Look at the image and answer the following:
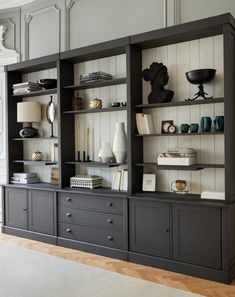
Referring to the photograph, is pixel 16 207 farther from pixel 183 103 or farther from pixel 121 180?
pixel 183 103

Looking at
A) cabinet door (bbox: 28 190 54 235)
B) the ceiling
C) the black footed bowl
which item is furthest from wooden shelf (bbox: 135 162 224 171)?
the ceiling

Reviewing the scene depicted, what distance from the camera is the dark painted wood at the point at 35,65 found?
4570mm

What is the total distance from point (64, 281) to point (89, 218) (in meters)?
→ 1.00

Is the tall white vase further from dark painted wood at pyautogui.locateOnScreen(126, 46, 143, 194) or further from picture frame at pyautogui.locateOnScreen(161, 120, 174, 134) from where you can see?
picture frame at pyautogui.locateOnScreen(161, 120, 174, 134)

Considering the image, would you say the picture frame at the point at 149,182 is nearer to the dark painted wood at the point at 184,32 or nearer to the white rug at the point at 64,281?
the white rug at the point at 64,281

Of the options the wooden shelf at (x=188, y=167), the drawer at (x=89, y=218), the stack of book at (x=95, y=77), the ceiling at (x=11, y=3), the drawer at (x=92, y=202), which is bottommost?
the drawer at (x=89, y=218)

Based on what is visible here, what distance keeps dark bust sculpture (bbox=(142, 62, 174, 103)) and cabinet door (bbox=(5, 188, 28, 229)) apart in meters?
2.39

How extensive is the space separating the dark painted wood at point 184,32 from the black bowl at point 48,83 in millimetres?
1451

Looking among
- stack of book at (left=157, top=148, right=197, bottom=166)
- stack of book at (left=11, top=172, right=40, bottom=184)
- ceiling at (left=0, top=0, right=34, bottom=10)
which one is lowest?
stack of book at (left=11, top=172, right=40, bottom=184)

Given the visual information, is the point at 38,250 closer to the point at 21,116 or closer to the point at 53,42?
the point at 21,116

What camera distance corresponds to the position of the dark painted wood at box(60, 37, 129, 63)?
3910 mm

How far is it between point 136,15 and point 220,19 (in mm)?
1315

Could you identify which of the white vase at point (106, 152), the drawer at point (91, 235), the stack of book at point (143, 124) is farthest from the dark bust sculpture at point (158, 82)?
the drawer at point (91, 235)

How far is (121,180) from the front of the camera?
413 cm
